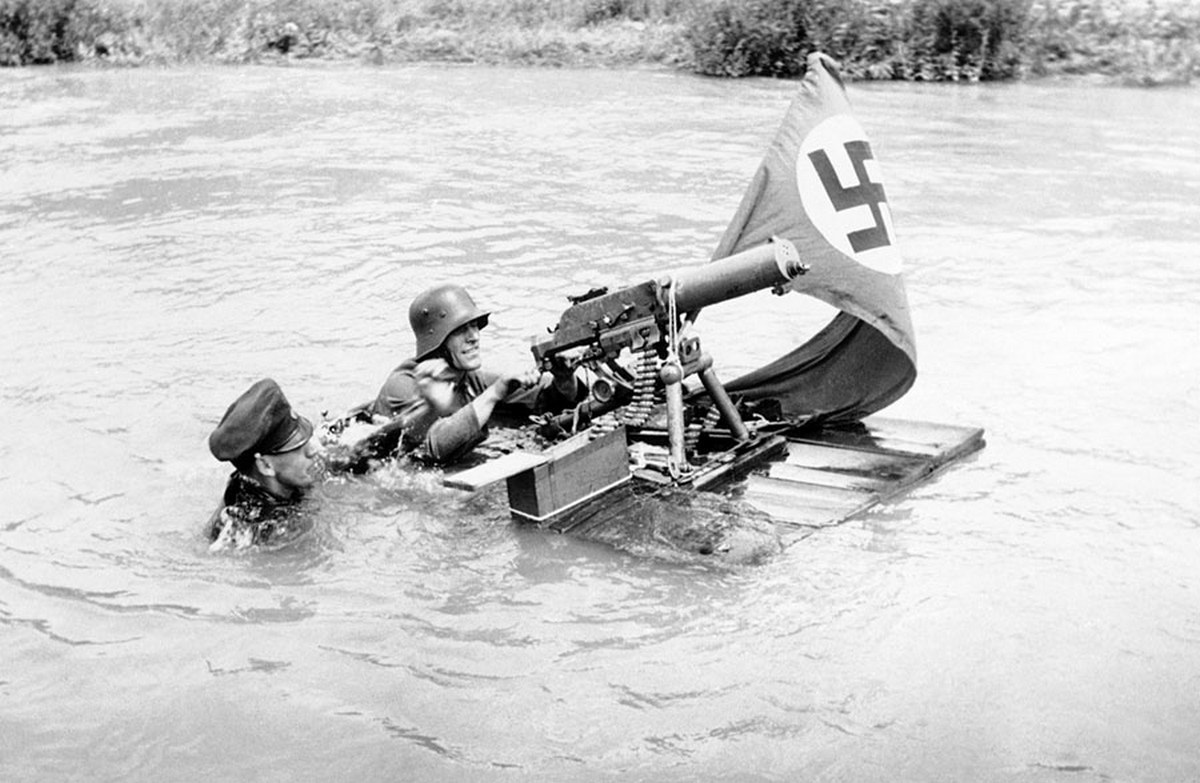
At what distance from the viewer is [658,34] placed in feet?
80.1

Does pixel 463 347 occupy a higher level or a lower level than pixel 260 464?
higher

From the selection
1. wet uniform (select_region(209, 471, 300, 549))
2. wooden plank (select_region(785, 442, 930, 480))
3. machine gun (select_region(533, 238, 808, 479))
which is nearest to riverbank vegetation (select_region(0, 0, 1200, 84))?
wooden plank (select_region(785, 442, 930, 480))

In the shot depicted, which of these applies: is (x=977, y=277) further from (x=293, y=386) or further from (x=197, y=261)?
(x=197, y=261)

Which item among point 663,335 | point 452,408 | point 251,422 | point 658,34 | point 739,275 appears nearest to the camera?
point 251,422

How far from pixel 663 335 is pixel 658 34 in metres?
18.2

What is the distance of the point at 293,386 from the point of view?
9969mm

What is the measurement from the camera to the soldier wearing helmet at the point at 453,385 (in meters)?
7.40

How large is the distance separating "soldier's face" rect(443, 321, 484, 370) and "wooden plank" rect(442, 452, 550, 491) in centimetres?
83

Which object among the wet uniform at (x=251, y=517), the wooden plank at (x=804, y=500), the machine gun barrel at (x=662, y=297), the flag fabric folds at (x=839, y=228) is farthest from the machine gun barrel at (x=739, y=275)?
the wet uniform at (x=251, y=517)

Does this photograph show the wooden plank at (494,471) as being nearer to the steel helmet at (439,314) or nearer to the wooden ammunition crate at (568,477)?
the wooden ammunition crate at (568,477)

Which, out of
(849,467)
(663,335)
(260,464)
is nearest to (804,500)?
(849,467)

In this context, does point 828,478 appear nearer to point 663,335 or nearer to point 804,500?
point 804,500

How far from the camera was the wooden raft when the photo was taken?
6.80 meters

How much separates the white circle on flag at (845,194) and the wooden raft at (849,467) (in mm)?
948
